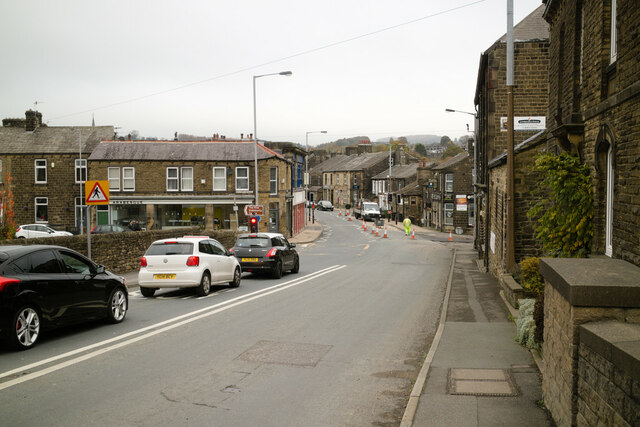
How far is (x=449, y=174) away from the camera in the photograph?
58.5m

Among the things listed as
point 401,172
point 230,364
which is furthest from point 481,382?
point 401,172

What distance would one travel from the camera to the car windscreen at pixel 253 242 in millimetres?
20969

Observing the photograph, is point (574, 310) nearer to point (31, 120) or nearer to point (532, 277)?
point (532, 277)

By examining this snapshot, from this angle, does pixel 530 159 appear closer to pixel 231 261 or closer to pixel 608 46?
pixel 608 46

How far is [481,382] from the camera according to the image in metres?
7.64

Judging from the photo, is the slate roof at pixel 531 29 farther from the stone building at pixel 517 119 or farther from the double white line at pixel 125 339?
the double white line at pixel 125 339

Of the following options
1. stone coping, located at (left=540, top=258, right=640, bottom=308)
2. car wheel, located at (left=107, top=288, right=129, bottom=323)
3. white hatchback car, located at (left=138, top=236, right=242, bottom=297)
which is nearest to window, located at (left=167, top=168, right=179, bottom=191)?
white hatchback car, located at (left=138, top=236, right=242, bottom=297)

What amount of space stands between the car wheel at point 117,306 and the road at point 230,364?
22 centimetres

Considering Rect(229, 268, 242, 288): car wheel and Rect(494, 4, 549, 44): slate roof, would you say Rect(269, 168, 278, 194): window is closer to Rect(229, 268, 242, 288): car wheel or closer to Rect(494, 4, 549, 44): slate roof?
Rect(494, 4, 549, 44): slate roof

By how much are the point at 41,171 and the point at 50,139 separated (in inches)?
113

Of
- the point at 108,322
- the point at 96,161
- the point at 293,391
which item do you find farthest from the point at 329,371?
the point at 96,161

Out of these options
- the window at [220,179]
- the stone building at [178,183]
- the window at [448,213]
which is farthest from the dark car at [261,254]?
the window at [448,213]

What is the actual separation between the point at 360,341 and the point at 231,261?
8110mm

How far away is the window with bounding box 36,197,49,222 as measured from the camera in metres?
46.8
